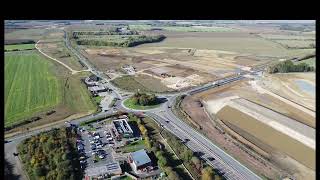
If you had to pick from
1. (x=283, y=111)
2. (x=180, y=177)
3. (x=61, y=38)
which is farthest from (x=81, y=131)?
(x=61, y=38)

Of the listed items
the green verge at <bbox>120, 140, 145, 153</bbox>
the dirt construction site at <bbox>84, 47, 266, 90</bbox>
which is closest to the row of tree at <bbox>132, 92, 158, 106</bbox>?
the dirt construction site at <bbox>84, 47, 266, 90</bbox>

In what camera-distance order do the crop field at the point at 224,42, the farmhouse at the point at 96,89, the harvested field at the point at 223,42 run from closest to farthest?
the farmhouse at the point at 96,89
the crop field at the point at 224,42
the harvested field at the point at 223,42

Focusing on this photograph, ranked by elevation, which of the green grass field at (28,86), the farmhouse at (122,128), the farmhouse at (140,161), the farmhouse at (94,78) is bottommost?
the farmhouse at (140,161)

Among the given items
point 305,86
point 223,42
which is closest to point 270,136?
point 305,86

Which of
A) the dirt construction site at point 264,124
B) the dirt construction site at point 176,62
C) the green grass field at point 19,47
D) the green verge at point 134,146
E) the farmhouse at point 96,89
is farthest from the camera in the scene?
the dirt construction site at point 176,62

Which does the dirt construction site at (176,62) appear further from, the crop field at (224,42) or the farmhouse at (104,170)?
the farmhouse at (104,170)

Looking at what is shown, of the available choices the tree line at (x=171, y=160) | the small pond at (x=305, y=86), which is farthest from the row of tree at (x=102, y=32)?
the small pond at (x=305, y=86)
